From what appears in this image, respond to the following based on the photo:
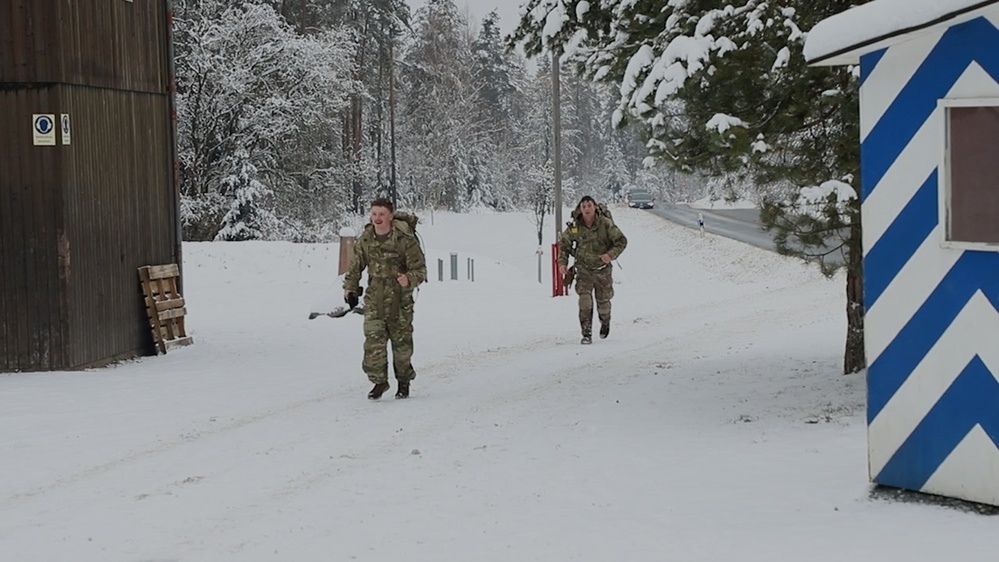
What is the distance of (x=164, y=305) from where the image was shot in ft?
48.3

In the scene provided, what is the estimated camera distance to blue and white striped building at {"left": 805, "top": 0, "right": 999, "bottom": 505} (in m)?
5.66

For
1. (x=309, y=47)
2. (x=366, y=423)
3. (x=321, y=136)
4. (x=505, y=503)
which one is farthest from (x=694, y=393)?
(x=321, y=136)

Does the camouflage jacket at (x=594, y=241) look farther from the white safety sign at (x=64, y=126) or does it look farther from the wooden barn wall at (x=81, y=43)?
the white safety sign at (x=64, y=126)

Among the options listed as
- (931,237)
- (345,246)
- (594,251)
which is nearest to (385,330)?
(594,251)

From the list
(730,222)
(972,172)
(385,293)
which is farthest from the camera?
(730,222)

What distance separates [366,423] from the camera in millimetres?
9375

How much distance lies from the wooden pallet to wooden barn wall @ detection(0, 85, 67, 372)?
6.08 feet

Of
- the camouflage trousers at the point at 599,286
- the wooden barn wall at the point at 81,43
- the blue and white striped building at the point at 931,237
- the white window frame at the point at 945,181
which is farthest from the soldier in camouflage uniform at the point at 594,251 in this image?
the white window frame at the point at 945,181

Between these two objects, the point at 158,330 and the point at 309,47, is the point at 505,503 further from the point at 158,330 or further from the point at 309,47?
the point at 309,47

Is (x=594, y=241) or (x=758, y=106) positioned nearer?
(x=758, y=106)

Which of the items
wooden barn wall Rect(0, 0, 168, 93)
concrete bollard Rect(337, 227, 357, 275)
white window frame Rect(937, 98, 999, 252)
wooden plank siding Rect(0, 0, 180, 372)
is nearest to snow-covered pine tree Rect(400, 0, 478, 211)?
concrete bollard Rect(337, 227, 357, 275)

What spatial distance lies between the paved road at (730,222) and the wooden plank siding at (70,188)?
79.6 ft

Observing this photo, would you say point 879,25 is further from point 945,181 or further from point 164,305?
point 164,305

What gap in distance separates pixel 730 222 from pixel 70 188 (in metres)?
45.5
